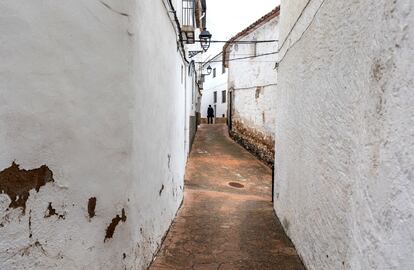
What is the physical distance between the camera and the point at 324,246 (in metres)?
3.35

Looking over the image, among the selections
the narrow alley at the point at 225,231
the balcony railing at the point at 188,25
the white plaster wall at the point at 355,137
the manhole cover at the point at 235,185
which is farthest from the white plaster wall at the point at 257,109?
the white plaster wall at the point at 355,137

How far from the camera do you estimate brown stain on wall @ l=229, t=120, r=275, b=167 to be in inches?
541

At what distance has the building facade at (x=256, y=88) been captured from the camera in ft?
47.9

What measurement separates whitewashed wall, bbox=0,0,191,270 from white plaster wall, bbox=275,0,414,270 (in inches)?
81.1

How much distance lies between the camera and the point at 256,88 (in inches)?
656

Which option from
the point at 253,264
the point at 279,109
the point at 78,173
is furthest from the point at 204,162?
the point at 78,173

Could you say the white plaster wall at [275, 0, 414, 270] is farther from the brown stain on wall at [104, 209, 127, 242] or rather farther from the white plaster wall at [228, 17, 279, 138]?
the white plaster wall at [228, 17, 279, 138]

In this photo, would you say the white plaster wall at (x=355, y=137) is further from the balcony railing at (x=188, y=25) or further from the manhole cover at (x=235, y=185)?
the manhole cover at (x=235, y=185)

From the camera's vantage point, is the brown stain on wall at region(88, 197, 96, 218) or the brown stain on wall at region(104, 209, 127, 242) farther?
the brown stain on wall at region(104, 209, 127, 242)

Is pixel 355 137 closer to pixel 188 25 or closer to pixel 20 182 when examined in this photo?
pixel 20 182

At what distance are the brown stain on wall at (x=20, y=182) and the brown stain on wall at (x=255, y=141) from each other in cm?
1174

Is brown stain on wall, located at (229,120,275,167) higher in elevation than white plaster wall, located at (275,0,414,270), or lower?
lower

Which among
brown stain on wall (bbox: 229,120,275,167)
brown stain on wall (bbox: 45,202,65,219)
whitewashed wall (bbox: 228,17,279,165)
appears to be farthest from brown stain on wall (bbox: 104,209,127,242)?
whitewashed wall (bbox: 228,17,279,165)

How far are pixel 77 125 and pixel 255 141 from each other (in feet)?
46.4
